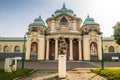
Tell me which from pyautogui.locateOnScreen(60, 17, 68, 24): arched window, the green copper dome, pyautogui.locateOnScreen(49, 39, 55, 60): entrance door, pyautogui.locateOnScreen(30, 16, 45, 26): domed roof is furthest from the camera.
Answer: the green copper dome

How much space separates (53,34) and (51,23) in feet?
18.8

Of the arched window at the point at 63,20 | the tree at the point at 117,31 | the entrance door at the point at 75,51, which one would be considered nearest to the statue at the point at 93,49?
the entrance door at the point at 75,51

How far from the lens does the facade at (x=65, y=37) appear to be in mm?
47250


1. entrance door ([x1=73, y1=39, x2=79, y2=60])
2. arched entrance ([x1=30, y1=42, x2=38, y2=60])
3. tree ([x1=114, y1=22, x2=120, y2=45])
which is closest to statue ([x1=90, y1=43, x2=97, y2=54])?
entrance door ([x1=73, y1=39, x2=79, y2=60])

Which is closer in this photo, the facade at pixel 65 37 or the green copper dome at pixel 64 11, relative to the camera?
the facade at pixel 65 37

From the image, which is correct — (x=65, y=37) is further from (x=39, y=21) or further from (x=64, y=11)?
(x=39, y=21)

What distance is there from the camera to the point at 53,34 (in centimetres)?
4722

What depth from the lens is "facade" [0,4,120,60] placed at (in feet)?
155

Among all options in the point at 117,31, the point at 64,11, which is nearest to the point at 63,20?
the point at 64,11

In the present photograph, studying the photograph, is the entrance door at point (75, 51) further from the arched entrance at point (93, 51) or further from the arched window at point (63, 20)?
the arched window at point (63, 20)

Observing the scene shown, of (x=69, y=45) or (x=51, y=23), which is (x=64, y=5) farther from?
(x=69, y=45)

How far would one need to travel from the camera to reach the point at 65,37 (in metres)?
46.5

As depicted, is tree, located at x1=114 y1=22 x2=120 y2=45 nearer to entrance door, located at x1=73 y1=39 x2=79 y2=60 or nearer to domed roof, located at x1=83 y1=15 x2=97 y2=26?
entrance door, located at x1=73 y1=39 x2=79 y2=60

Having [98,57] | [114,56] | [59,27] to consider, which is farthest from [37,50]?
[114,56]
